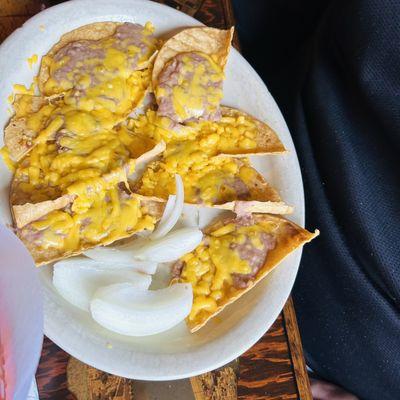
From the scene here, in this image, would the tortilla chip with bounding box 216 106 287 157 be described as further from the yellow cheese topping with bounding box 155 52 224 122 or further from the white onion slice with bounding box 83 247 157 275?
the white onion slice with bounding box 83 247 157 275

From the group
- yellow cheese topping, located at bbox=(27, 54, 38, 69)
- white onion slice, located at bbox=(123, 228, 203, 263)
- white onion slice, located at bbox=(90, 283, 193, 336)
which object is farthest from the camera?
yellow cheese topping, located at bbox=(27, 54, 38, 69)

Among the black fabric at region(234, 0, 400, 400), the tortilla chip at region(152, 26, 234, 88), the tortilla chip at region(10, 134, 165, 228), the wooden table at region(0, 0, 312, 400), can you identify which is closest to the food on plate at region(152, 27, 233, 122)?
the tortilla chip at region(152, 26, 234, 88)

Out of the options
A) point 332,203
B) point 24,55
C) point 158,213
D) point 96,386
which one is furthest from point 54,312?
point 332,203

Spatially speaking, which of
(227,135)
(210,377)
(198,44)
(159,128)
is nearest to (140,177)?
(159,128)

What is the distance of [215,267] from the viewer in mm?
1230

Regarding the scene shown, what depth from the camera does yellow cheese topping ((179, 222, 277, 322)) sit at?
46.9 inches

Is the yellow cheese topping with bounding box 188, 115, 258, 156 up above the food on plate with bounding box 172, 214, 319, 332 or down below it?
above

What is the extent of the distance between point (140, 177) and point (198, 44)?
1.18 ft

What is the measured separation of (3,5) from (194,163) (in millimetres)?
584

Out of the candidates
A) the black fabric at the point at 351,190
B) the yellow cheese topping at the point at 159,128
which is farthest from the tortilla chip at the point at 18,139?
the black fabric at the point at 351,190

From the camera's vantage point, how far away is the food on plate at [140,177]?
3.73ft

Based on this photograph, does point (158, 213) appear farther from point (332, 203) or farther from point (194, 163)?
point (332, 203)

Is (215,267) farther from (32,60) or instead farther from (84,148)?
(32,60)

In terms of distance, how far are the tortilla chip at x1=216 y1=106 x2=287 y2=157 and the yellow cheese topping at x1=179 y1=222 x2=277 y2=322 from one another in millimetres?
190
